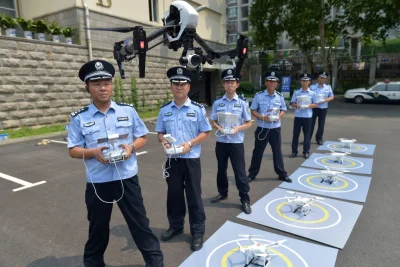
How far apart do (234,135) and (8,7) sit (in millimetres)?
14099

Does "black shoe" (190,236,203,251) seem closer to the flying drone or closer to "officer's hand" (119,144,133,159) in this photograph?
"officer's hand" (119,144,133,159)

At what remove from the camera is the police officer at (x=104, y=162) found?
253 cm

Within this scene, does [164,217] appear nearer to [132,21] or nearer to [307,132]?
[307,132]

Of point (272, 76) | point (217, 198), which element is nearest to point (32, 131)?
point (217, 198)

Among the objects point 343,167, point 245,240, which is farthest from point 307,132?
point 245,240

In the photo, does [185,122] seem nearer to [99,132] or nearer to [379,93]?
[99,132]

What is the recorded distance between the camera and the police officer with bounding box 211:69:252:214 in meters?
4.29

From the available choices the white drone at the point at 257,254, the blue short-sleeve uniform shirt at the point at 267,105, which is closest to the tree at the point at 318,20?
the blue short-sleeve uniform shirt at the point at 267,105

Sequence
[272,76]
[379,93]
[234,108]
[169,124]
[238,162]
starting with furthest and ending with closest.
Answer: [379,93], [272,76], [234,108], [238,162], [169,124]

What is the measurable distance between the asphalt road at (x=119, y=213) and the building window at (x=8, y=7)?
8257 millimetres

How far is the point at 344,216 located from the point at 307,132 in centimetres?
358

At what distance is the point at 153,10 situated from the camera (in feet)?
53.3

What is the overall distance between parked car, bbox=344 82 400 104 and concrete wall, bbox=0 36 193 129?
17169 mm

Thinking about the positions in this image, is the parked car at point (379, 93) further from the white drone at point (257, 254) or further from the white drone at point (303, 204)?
the white drone at point (257, 254)
